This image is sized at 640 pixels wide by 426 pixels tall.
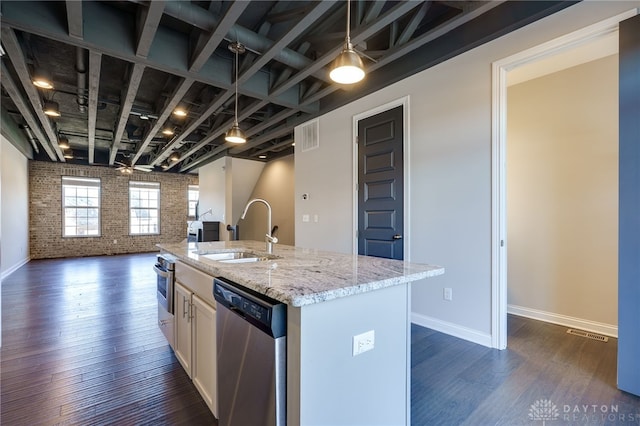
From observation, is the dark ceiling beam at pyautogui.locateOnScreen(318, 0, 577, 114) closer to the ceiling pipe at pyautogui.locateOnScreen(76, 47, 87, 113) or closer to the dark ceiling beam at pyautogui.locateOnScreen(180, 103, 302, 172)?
the dark ceiling beam at pyautogui.locateOnScreen(180, 103, 302, 172)

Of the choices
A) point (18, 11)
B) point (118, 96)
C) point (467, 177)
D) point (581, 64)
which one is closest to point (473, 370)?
point (467, 177)

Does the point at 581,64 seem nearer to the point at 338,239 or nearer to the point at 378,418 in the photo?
the point at 338,239

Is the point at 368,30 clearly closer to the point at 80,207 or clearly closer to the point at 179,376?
the point at 179,376

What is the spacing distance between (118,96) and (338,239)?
405 centimetres

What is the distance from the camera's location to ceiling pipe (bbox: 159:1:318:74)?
2363mm

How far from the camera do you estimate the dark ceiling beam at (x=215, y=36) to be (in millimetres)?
2223

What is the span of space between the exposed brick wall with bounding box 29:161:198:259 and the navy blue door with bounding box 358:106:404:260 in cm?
852

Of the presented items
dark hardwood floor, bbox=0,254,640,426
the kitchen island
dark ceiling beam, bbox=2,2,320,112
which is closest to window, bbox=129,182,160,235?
dark hardwood floor, bbox=0,254,640,426

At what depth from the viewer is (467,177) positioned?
9.17 feet

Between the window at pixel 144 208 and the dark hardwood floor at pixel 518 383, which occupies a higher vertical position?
the window at pixel 144 208

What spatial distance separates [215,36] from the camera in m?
2.57

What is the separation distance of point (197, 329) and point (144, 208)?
9.56 meters

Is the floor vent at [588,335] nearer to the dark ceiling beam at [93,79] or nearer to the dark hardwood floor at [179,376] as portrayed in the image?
the dark hardwood floor at [179,376]

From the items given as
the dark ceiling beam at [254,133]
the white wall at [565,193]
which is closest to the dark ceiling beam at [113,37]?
the dark ceiling beam at [254,133]
